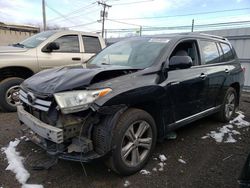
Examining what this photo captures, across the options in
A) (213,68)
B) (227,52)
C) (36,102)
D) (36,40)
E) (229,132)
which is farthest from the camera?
(36,40)

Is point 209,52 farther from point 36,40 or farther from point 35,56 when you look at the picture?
point 36,40

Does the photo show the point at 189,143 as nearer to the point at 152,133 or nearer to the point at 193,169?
the point at 193,169

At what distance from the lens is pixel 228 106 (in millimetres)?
5023

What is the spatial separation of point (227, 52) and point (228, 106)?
3.90 feet

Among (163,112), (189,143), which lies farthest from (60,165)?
(189,143)

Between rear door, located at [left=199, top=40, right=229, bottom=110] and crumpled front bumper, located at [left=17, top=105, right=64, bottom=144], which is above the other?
rear door, located at [left=199, top=40, right=229, bottom=110]

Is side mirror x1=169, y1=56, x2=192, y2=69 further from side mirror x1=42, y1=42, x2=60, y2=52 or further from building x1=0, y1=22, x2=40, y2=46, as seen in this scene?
building x1=0, y1=22, x2=40, y2=46

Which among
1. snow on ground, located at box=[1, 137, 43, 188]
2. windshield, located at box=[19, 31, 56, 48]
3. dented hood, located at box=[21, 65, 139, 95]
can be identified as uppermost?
windshield, located at box=[19, 31, 56, 48]

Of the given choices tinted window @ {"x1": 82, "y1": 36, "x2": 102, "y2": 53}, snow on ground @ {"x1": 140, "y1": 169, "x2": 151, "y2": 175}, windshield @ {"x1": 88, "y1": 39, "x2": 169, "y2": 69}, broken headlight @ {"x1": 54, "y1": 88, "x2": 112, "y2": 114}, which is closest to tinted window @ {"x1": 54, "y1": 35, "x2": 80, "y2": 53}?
tinted window @ {"x1": 82, "y1": 36, "x2": 102, "y2": 53}

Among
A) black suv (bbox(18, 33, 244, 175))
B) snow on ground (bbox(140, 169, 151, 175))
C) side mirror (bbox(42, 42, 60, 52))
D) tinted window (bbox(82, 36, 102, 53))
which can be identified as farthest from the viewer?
tinted window (bbox(82, 36, 102, 53))

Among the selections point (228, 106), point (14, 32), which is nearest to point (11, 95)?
point (228, 106)

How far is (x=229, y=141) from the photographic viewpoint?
404 cm

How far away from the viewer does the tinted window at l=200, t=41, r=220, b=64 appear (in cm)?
412

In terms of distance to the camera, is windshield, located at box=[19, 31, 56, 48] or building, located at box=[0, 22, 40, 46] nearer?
windshield, located at box=[19, 31, 56, 48]
